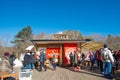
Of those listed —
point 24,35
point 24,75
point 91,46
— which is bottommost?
point 24,75

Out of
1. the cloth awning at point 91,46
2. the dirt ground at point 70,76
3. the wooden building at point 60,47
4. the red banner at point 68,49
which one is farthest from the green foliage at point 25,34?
the dirt ground at point 70,76

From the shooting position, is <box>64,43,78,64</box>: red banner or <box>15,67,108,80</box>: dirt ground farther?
<box>64,43,78,64</box>: red banner

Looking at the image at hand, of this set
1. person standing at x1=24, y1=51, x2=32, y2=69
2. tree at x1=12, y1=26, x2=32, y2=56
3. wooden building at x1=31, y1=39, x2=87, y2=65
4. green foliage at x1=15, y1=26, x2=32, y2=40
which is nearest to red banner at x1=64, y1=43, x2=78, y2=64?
wooden building at x1=31, y1=39, x2=87, y2=65

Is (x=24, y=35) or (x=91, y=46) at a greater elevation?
(x=24, y=35)

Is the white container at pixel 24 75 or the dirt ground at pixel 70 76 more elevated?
the white container at pixel 24 75

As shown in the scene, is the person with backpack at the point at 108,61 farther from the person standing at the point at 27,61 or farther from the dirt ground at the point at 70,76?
the person standing at the point at 27,61

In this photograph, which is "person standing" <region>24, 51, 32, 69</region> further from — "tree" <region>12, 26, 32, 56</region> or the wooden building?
"tree" <region>12, 26, 32, 56</region>

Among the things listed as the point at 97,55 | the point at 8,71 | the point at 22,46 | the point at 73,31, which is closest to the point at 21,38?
the point at 22,46

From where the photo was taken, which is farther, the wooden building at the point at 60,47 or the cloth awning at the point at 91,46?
the cloth awning at the point at 91,46

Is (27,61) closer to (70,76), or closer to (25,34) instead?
(70,76)

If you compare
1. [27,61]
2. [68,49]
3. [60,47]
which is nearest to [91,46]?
[68,49]

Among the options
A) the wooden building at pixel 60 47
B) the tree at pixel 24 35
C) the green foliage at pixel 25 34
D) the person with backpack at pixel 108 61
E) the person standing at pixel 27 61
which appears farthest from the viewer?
the green foliage at pixel 25 34

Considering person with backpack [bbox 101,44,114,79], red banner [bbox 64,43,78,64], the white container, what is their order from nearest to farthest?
the white container, person with backpack [bbox 101,44,114,79], red banner [bbox 64,43,78,64]

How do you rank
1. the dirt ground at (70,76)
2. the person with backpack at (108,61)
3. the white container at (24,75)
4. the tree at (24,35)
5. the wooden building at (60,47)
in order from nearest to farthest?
the white container at (24,75) < the person with backpack at (108,61) < the dirt ground at (70,76) < the wooden building at (60,47) < the tree at (24,35)
